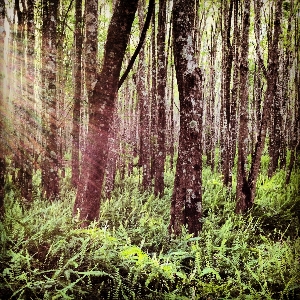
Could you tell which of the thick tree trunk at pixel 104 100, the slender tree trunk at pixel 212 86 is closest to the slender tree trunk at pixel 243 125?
the thick tree trunk at pixel 104 100

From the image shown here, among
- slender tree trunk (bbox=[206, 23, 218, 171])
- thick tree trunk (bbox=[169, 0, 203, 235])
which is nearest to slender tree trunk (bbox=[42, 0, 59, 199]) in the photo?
thick tree trunk (bbox=[169, 0, 203, 235])

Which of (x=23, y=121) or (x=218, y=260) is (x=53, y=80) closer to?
(x=23, y=121)

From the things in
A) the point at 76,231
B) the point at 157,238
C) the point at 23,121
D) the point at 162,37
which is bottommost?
the point at 157,238

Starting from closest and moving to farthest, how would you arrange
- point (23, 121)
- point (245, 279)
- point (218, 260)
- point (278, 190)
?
point (245, 279) < point (218, 260) < point (23, 121) < point (278, 190)

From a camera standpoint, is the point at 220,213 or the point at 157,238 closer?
the point at 157,238

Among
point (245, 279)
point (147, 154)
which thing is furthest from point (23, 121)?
point (245, 279)

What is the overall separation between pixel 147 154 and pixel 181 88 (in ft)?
18.9

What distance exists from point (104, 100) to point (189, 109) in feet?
3.89

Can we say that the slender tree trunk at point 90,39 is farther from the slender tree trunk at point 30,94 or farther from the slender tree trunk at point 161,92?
the slender tree trunk at point 161,92

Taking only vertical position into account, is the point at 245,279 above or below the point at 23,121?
below

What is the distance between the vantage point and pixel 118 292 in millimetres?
3160

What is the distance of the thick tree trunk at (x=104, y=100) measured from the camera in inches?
170

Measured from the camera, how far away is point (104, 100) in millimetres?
4414

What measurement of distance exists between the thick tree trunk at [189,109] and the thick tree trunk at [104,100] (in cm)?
70
